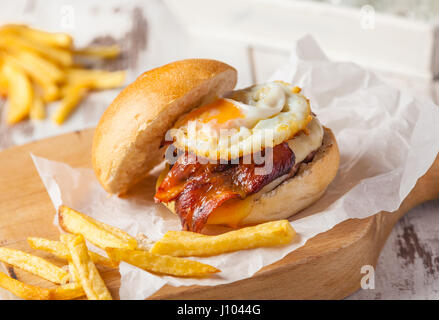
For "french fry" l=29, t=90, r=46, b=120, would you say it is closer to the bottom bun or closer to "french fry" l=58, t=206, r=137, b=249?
"french fry" l=58, t=206, r=137, b=249

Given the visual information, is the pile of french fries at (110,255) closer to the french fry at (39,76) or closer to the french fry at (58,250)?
the french fry at (58,250)

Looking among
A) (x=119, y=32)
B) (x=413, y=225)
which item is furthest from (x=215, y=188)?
(x=119, y=32)

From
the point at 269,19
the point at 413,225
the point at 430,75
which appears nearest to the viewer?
the point at 413,225

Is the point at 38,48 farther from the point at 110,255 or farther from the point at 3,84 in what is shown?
the point at 110,255

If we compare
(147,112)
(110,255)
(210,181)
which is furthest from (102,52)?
(110,255)

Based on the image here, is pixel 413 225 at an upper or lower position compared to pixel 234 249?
lower

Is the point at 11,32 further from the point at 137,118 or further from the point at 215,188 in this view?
the point at 215,188

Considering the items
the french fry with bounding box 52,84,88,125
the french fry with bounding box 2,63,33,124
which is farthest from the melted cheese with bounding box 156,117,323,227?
the french fry with bounding box 2,63,33,124

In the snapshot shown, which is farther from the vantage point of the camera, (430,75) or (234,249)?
(430,75)
